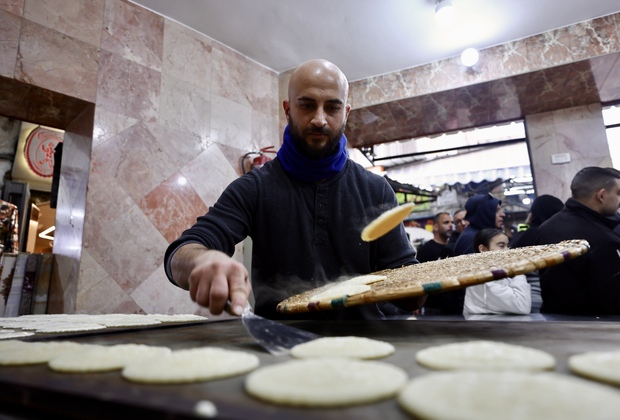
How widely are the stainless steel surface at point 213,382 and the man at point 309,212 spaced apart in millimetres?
471

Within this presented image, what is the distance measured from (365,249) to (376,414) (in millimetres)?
1208

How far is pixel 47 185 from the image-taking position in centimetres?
545

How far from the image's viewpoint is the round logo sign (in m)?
5.01

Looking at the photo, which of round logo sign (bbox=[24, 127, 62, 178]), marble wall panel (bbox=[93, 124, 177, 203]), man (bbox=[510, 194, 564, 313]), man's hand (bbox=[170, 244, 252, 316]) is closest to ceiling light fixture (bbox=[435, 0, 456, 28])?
man (bbox=[510, 194, 564, 313])

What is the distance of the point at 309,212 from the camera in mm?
1635

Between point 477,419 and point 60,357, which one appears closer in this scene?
point 477,419

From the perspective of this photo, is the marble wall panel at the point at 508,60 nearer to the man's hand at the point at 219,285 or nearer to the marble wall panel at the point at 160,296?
the marble wall panel at the point at 160,296

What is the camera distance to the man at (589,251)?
2.36 m

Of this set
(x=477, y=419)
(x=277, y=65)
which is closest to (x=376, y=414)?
(x=477, y=419)

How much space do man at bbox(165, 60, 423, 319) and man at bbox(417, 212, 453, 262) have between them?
7.93 feet

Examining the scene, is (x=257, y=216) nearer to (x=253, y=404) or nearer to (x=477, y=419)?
(x=253, y=404)

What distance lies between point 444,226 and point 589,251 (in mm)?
1684

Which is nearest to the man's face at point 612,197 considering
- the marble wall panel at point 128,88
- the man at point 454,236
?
the man at point 454,236

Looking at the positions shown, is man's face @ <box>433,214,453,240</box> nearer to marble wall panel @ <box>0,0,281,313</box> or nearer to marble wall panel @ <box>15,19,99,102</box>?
marble wall panel @ <box>0,0,281,313</box>
